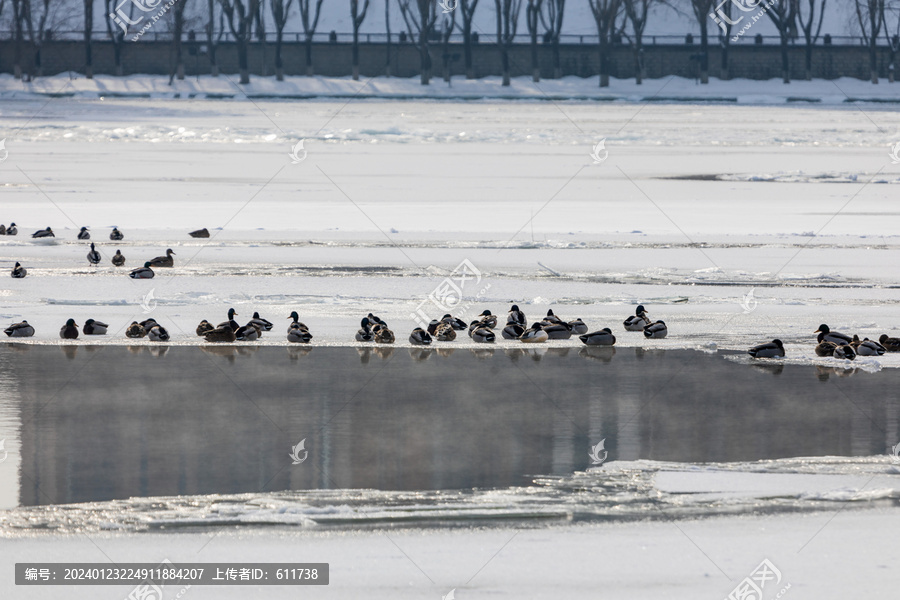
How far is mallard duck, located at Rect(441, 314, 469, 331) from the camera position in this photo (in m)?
9.33

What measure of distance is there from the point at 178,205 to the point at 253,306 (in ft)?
28.5

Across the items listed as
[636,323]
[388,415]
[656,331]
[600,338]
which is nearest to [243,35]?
[636,323]

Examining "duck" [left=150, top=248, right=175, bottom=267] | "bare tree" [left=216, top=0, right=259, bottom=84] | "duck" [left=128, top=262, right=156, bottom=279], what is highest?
"bare tree" [left=216, top=0, right=259, bottom=84]

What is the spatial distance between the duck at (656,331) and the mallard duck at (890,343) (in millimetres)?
1636

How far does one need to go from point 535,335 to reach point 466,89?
59.4 m

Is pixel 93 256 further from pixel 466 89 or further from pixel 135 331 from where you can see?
pixel 466 89

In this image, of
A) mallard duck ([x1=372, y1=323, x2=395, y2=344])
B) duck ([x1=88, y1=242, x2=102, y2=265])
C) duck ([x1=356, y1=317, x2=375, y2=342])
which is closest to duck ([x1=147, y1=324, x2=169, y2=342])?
duck ([x1=356, y1=317, x2=375, y2=342])

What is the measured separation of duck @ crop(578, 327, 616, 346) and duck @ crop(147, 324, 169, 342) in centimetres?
325

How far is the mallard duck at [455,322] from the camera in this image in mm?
9328

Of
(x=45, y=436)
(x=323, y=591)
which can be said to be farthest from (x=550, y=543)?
(x=45, y=436)

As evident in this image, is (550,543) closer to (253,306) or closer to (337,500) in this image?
(337,500)

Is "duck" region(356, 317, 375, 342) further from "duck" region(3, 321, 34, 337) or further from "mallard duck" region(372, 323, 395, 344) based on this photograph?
"duck" region(3, 321, 34, 337)

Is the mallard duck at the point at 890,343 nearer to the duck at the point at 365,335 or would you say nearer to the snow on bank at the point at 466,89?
the duck at the point at 365,335

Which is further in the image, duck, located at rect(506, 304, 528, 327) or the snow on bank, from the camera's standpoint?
the snow on bank
